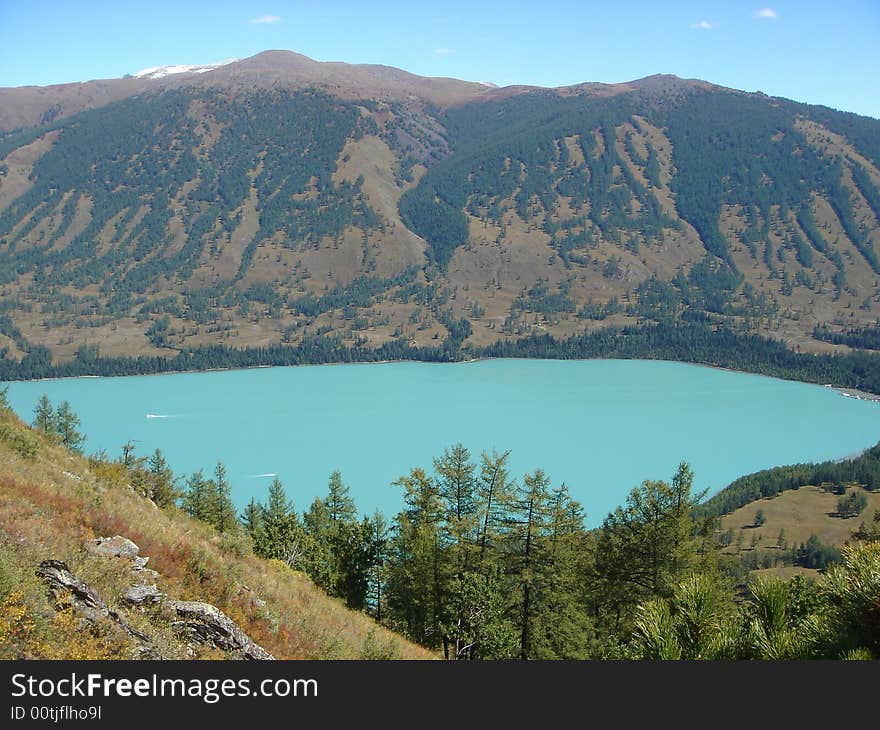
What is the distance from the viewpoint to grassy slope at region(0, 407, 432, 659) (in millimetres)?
5395

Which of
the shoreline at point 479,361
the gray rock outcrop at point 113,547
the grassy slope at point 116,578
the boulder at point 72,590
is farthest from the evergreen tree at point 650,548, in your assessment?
the shoreline at point 479,361

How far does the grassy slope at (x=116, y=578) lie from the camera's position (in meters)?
5.39

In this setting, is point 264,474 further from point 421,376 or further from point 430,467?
point 421,376

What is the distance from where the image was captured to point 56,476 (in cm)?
977

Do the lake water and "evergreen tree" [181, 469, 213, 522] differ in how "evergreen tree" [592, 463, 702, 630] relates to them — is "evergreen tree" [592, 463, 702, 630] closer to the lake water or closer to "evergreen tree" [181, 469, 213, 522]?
"evergreen tree" [181, 469, 213, 522]

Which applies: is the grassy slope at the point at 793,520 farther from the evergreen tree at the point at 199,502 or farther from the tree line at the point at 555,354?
the tree line at the point at 555,354

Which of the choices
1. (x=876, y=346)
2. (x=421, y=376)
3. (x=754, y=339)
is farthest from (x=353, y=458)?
(x=876, y=346)

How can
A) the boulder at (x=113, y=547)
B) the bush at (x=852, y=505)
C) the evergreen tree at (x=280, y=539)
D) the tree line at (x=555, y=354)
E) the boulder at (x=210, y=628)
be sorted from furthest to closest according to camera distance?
1. the tree line at (x=555, y=354)
2. the bush at (x=852, y=505)
3. the evergreen tree at (x=280, y=539)
4. the boulder at (x=113, y=547)
5. the boulder at (x=210, y=628)

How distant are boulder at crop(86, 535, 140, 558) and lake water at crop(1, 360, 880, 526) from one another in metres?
62.7

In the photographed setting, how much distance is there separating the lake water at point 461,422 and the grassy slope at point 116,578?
5974 cm

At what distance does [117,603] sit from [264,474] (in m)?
77.1

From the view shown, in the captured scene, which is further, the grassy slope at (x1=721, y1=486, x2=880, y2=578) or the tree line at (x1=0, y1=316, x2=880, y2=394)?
the tree line at (x1=0, y1=316, x2=880, y2=394)

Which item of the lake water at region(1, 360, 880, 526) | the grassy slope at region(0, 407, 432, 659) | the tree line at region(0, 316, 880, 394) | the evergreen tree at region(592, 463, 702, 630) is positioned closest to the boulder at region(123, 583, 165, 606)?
the grassy slope at region(0, 407, 432, 659)

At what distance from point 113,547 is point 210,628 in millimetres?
1462
